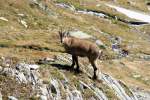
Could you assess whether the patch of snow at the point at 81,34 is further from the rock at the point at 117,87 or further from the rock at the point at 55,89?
the rock at the point at 55,89

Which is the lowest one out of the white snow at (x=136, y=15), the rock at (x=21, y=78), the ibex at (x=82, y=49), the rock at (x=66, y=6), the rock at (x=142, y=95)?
the white snow at (x=136, y=15)

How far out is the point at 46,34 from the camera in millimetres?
52000

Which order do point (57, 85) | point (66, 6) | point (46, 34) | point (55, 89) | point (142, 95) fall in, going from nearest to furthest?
point (55, 89) → point (57, 85) → point (142, 95) → point (46, 34) → point (66, 6)

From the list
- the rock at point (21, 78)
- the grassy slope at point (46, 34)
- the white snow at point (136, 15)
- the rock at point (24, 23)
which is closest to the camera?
the rock at point (21, 78)

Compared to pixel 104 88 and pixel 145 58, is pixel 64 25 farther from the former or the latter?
pixel 104 88

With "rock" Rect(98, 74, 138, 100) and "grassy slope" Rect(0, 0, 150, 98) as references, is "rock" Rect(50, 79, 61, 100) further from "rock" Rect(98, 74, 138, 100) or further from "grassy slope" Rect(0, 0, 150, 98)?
"rock" Rect(98, 74, 138, 100)

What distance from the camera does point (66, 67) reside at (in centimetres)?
3192

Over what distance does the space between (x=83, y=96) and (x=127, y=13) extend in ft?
239

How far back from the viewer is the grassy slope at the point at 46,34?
3809cm

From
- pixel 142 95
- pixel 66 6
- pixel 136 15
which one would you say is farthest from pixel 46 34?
pixel 136 15

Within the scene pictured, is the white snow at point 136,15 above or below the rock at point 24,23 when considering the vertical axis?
below

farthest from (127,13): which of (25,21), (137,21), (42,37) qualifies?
(42,37)

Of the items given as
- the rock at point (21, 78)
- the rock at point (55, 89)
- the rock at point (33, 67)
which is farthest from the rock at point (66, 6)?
the rock at point (21, 78)

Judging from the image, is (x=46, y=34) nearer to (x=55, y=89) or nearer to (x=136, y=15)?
(x=55, y=89)
